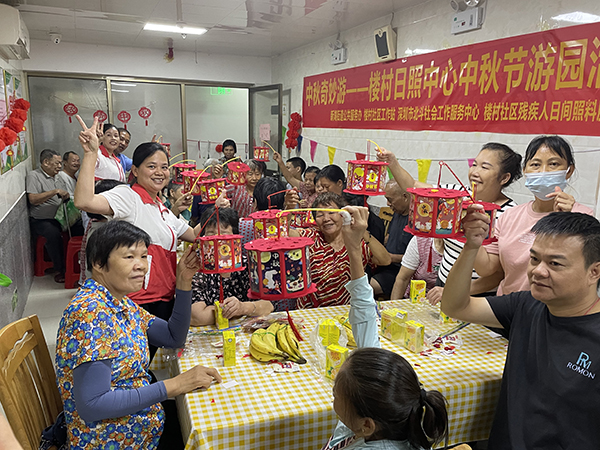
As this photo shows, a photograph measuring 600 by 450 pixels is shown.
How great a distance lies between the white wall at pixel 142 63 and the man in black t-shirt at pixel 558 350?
7.09 m

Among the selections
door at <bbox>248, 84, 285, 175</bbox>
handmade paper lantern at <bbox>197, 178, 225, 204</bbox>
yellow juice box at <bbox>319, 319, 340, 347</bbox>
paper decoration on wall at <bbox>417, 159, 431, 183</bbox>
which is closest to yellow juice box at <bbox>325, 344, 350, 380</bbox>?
yellow juice box at <bbox>319, 319, 340, 347</bbox>

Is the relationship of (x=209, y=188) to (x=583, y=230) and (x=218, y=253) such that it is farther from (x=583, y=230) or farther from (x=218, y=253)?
(x=583, y=230)

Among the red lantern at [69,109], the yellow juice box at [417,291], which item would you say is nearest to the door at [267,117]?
the red lantern at [69,109]

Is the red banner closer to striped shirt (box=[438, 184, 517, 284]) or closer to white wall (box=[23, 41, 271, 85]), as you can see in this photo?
striped shirt (box=[438, 184, 517, 284])

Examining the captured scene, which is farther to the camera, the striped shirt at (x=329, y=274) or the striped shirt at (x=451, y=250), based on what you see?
the striped shirt at (x=329, y=274)

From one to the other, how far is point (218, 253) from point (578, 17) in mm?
2751

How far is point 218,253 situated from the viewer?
5.94 ft

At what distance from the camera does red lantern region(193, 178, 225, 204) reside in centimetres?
309

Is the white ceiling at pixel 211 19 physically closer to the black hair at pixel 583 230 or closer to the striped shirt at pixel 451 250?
the striped shirt at pixel 451 250

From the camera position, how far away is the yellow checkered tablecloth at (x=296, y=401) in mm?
1420

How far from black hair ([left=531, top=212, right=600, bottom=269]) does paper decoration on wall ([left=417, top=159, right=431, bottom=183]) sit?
281cm

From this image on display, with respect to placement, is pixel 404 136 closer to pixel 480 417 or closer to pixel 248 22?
pixel 248 22

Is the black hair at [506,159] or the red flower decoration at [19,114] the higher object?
the red flower decoration at [19,114]

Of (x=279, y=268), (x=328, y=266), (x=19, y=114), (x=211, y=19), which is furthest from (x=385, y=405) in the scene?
(x=211, y=19)
